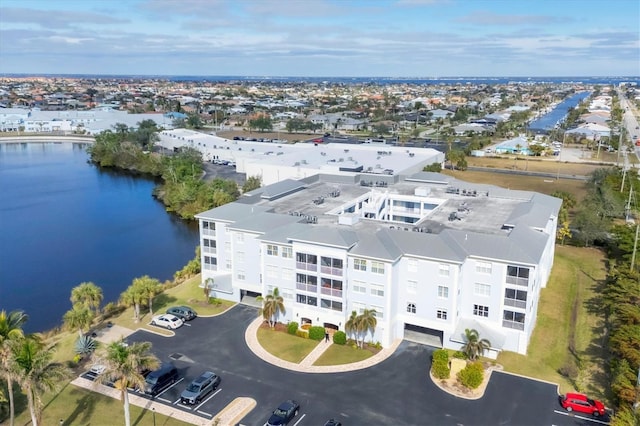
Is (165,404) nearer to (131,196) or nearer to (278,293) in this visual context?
(278,293)

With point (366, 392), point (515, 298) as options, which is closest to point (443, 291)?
point (515, 298)

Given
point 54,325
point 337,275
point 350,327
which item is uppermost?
point 337,275

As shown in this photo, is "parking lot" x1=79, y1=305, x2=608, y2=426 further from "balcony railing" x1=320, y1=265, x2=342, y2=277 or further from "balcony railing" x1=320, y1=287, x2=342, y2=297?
"balcony railing" x1=320, y1=265, x2=342, y2=277

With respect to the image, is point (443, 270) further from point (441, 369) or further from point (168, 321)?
point (168, 321)

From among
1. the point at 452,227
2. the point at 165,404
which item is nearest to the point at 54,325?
the point at 165,404

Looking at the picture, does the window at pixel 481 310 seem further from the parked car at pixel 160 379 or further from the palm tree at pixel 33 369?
the palm tree at pixel 33 369

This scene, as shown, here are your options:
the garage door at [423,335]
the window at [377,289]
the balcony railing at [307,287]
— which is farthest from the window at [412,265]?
the balcony railing at [307,287]
